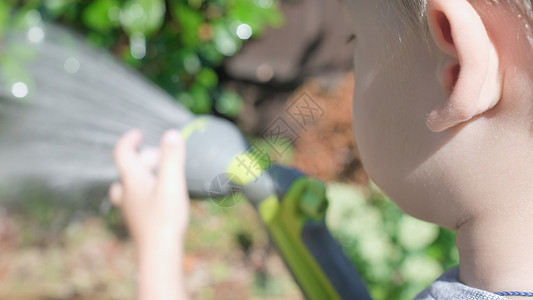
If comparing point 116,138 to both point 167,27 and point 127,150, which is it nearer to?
point 127,150

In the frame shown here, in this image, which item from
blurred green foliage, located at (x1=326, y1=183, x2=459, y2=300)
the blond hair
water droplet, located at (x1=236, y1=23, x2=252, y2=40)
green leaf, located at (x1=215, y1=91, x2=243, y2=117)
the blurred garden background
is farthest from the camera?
green leaf, located at (x1=215, y1=91, x2=243, y2=117)

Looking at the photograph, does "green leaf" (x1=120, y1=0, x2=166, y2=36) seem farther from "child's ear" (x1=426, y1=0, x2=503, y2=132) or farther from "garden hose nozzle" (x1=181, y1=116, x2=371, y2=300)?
"child's ear" (x1=426, y1=0, x2=503, y2=132)

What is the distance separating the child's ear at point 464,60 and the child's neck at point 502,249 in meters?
0.10

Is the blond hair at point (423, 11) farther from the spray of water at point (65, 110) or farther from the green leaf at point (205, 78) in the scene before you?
the green leaf at point (205, 78)

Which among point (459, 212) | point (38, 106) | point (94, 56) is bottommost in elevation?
point (459, 212)

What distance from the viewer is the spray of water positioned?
49.4 inches

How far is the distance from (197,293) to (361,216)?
0.85 m

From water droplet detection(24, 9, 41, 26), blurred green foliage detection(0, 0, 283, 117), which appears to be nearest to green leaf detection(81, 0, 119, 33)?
blurred green foliage detection(0, 0, 283, 117)

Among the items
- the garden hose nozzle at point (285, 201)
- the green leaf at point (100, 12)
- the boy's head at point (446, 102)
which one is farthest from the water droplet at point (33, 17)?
the boy's head at point (446, 102)

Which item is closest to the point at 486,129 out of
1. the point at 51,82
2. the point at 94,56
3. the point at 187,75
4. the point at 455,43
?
the point at 455,43

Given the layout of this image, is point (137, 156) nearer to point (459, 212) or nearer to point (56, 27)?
point (459, 212)

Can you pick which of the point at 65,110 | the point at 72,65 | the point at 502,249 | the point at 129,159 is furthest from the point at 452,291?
the point at 72,65

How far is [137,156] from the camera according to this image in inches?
40.5

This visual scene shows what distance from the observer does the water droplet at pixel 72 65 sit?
5.13 ft
